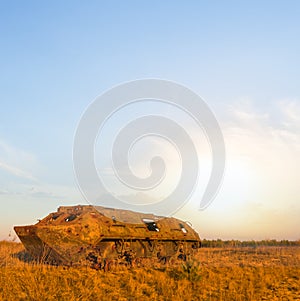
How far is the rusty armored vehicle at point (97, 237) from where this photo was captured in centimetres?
1405

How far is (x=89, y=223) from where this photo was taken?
14539mm

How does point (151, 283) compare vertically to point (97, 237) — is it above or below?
below

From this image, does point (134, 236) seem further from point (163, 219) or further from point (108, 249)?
point (163, 219)

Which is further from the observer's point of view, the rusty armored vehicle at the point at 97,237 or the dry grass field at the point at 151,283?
the rusty armored vehicle at the point at 97,237

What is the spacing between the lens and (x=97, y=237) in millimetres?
14422

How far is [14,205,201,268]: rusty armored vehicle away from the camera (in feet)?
46.1

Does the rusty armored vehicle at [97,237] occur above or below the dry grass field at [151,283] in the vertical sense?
above

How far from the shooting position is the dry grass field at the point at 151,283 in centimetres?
1120

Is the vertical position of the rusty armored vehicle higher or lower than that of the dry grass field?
higher

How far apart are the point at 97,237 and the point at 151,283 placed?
9.06 ft

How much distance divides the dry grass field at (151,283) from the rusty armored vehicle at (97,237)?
61 cm

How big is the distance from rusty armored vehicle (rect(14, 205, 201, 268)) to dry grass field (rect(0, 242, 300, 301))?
615 mm

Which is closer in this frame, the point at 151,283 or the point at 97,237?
the point at 151,283

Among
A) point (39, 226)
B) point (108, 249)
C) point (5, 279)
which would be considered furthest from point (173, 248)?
point (5, 279)
